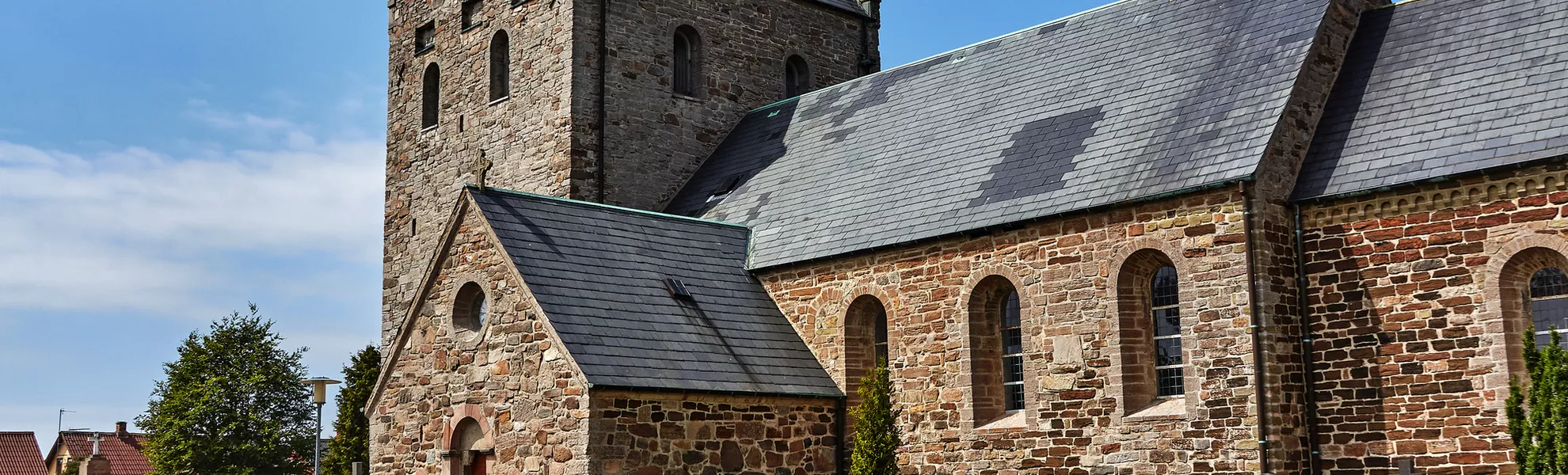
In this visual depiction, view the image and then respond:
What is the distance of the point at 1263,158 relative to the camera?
17.5 metres

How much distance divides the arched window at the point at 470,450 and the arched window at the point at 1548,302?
12596 mm

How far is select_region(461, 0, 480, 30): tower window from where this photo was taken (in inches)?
1200

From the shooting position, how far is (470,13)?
30688mm

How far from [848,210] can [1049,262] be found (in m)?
4.38

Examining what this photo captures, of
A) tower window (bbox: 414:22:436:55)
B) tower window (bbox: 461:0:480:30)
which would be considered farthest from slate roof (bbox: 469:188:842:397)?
tower window (bbox: 414:22:436:55)

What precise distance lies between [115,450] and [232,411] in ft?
88.3

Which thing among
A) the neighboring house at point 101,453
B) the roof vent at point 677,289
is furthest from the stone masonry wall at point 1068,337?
the neighboring house at point 101,453

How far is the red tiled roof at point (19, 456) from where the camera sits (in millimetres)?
65188

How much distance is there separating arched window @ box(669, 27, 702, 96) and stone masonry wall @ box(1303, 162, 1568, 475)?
48.5ft

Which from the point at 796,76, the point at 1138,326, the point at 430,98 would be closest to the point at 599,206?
the point at 1138,326

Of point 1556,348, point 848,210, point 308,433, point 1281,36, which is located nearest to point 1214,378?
point 1556,348

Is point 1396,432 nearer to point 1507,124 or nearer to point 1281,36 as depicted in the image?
point 1507,124

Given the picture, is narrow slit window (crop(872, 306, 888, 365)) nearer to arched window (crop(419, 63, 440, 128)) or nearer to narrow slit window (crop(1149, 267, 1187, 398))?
narrow slit window (crop(1149, 267, 1187, 398))

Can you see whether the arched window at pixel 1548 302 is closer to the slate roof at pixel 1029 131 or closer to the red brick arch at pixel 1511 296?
the red brick arch at pixel 1511 296
